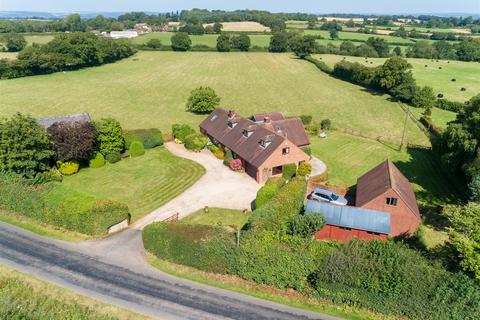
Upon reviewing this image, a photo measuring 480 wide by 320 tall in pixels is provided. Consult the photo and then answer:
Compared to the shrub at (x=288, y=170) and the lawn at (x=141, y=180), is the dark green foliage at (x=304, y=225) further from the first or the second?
the lawn at (x=141, y=180)

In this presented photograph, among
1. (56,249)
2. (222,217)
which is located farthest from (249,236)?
(56,249)

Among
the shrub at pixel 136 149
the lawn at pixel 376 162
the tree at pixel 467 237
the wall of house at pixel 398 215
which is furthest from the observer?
the shrub at pixel 136 149

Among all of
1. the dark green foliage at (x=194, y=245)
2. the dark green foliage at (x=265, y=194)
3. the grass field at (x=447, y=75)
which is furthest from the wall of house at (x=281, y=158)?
the grass field at (x=447, y=75)

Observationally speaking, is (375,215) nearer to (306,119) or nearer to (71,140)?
(71,140)

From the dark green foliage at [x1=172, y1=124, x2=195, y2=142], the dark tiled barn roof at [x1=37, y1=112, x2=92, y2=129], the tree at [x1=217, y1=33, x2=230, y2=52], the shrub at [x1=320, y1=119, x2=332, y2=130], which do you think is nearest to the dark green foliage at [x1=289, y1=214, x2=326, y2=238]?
the dark green foliage at [x1=172, y1=124, x2=195, y2=142]

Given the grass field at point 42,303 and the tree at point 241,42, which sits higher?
the tree at point 241,42

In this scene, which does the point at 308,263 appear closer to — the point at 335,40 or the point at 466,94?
the point at 466,94
